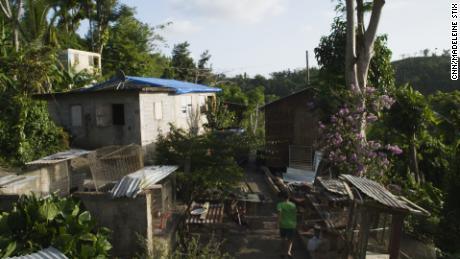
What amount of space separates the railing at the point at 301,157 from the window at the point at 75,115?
31.0ft

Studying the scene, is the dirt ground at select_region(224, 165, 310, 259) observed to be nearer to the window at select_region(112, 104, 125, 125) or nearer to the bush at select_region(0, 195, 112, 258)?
the bush at select_region(0, 195, 112, 258)

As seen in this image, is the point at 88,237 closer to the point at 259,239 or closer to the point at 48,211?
the point at 48,211

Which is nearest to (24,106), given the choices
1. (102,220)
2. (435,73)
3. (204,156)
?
(204,156)

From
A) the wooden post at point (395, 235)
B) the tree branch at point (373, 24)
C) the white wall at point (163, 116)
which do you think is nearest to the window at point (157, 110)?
the white wall at point (163, 116)

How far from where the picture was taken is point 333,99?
14.7 m

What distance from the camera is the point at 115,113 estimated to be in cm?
1471

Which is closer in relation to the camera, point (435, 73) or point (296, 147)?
point (296, 147)

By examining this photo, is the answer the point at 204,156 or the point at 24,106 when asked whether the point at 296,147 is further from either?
the point at 24,106

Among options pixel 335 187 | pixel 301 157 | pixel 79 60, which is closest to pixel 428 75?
pixel 301 157

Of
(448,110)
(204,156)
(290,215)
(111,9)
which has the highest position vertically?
(111,9)

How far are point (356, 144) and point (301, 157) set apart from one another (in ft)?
21.0

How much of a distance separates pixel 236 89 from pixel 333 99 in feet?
89.3

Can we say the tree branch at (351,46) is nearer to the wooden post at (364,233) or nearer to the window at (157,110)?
the wooden post at (364,233)

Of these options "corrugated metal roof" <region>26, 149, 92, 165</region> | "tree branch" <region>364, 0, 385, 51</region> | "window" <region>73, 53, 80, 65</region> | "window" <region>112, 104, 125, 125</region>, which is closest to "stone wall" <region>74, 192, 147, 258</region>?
"corrugated metal roof" <region>26, 149, 92, 165</region>
